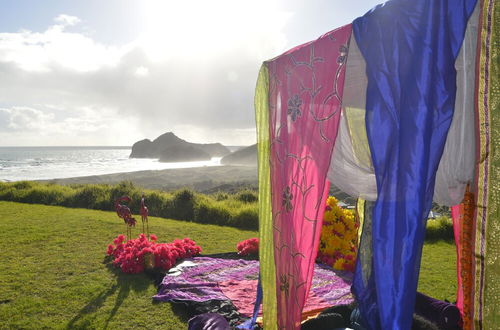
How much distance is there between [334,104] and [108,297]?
14.1 feet

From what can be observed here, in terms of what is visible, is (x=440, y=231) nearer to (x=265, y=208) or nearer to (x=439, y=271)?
(x=439, y=271)

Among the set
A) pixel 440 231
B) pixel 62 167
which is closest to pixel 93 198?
pixel 440 231

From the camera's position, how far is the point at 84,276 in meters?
5.89

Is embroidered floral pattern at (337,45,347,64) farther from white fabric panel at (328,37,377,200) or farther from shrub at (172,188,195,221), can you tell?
shrub at (172,188,195,221)

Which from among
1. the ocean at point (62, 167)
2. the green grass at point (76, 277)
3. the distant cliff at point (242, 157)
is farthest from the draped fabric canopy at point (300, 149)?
the distant cliff at point (242, 157)

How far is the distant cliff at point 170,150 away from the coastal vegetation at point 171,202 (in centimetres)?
7922

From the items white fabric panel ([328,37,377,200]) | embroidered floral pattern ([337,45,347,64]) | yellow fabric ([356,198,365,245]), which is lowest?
yellow fabric ([356,198,365,245])

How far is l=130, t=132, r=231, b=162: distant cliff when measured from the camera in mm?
95188

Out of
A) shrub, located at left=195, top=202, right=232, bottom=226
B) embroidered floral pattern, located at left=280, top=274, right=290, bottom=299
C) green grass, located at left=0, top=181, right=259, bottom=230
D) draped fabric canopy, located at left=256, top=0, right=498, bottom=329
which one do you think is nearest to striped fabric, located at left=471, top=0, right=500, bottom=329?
draped fabric canopy, located at left=256, top=0, right=498, bottom=329

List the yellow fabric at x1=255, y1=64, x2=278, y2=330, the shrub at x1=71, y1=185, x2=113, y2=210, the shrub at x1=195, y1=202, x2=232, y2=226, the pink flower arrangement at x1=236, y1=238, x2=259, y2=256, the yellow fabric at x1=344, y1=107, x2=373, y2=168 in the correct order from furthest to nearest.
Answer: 1. the shrub at x1=71, y1=185, x2=113, y2=210
2. the shrub at x1=195, y1=202, x2=232, y2=226
3. the pink flower arrangement at x1=236, y1=238, x2=259, y2=256
4. the yellow fabric at x1=255, y1=64, x2=278, y2=330
5. the yellow fabric at x1=344, y1=107, x2=373, y2=168

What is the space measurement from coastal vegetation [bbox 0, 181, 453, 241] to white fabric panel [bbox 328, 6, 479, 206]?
6383 millimetres

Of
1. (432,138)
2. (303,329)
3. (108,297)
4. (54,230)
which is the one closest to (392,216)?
(432,138)

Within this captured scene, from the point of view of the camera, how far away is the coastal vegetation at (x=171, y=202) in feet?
34.2

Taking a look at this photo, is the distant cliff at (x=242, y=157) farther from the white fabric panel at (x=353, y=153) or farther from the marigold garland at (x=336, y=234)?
the white fabric panel at (x=353, y=153)
